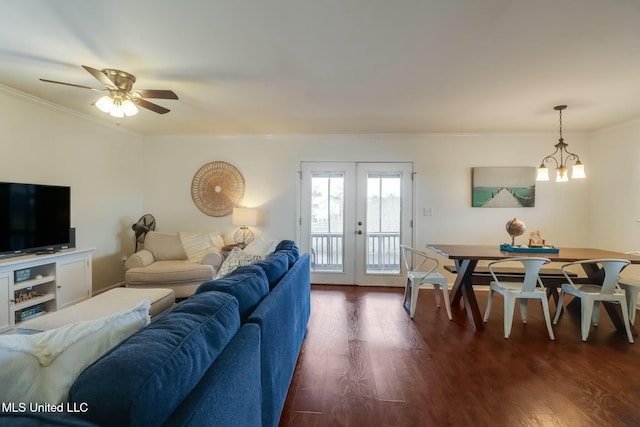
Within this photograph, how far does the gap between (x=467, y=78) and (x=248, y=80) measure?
1915mm

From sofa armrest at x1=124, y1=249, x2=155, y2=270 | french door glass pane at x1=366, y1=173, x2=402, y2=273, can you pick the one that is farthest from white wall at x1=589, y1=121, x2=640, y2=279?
sofa armrest at x1=124, y1=249, x2=155, y2=270

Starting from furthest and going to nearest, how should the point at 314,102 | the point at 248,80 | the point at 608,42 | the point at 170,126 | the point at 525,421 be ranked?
the point at 170,126
the point at 314,102
the point at 248,80
the point at 608,42
the point at 525,421

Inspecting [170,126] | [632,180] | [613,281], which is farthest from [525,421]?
[170,126]

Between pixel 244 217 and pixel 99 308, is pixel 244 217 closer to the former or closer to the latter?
pixel 244 217

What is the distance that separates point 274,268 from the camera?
187cm

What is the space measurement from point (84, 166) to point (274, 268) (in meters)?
3.21

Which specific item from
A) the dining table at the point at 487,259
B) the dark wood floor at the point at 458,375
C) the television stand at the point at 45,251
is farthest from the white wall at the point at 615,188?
the television stand at the point at 45,251

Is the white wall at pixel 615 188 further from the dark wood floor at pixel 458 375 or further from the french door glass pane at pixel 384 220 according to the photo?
the french door glass pane at pixel 384 220

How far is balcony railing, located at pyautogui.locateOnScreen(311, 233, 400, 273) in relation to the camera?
4.17m

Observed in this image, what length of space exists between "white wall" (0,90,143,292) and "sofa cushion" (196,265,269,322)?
292 centimetres

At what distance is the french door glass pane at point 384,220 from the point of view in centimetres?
415

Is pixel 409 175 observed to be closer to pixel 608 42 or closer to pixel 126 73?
pixel 608 42

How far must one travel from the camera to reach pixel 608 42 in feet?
6.03

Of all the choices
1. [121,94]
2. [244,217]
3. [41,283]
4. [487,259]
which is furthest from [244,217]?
[487,259]
